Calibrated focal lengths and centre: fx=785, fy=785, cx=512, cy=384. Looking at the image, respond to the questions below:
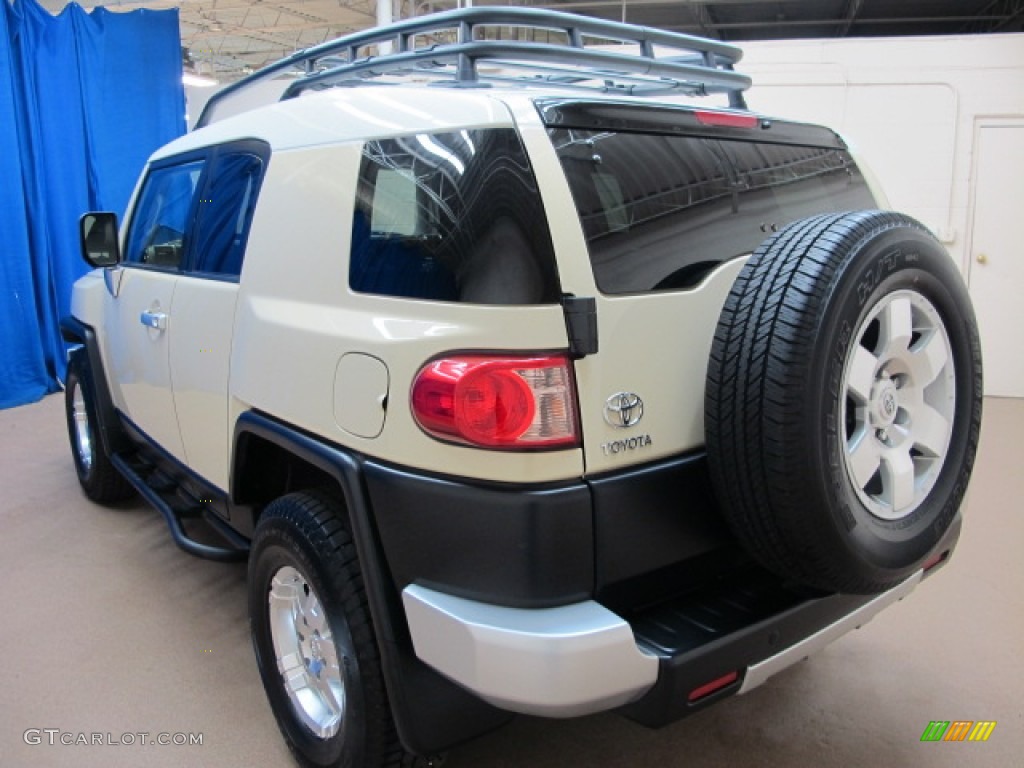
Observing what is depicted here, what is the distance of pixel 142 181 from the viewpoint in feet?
11.0

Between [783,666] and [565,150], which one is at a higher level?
[565,150]

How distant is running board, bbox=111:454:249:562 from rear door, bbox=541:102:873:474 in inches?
55.8

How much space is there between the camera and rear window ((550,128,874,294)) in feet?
5.09

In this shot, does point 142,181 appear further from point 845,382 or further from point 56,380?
point 56,380

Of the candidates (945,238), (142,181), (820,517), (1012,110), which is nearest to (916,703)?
(820,517)

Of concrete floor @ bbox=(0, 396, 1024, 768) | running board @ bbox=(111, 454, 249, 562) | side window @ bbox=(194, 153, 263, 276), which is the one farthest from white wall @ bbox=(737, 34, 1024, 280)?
running board @ bbox=(111, 454, 249, 562)

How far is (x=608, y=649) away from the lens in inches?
54.3

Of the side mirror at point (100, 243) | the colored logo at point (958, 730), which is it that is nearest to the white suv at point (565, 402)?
the colored logo at point (958, 730)

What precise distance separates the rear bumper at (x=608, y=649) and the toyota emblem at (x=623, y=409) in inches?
13.5

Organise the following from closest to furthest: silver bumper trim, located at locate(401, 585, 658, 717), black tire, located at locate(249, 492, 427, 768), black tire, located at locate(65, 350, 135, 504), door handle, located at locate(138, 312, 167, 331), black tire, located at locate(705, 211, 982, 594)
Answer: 1. silver bumper trim, located at locate(401, 585, 658, 717)
2. black tire, located at locate(705, 211, 982, 594)
3. black tire, located at locate(249, 492, 427, 768)
4. door handle, located at locate(138, 312, 167, 331)
5. black tire, located at locate(65, 350, 135, 504)

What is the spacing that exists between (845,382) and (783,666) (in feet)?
2.00

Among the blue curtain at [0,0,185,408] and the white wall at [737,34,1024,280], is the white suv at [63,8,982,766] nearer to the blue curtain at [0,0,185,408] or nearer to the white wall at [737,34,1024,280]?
the white wall at [737,34,1024,280]

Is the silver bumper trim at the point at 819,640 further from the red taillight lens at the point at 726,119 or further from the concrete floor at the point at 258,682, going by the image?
the red taillight lens at the point at 726,119
